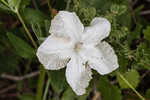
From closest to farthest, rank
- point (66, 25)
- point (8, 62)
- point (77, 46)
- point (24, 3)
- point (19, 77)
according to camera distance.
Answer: point (66, 25) → point (77, 46) → point (24, 3) → point (8, 62) → point (19, 77)

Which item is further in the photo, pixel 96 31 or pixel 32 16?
pixel 32 16

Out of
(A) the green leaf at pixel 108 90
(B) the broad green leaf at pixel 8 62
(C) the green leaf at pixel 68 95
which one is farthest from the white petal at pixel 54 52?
(B) the broad green leaf at pixel 8 62

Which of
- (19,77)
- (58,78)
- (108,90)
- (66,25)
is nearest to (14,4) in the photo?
(66,25)

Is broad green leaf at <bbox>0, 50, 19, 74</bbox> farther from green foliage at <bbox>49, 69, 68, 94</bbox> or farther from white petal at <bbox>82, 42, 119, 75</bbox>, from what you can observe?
white petal at <bbox>82, 42, 119, 75</bbox>

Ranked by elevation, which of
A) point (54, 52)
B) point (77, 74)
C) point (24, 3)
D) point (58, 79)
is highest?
point (24, 3)

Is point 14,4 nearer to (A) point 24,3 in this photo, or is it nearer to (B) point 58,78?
(A) point 24,3

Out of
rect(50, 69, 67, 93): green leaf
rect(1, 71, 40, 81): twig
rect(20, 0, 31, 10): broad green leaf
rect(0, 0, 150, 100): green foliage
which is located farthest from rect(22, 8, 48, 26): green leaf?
rect(1, 71, 40, 81): twig
